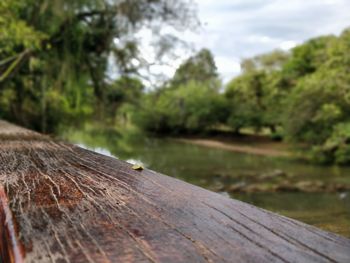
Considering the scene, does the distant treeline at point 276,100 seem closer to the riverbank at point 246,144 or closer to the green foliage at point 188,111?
the green foliage at point 188,111

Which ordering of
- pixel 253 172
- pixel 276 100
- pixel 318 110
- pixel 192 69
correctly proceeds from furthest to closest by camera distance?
pixel 276 100 < pixel 318 110 < pixel 192 69 < pixel 253 172

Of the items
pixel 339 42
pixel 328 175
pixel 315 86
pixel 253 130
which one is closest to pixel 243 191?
pixel 328 175

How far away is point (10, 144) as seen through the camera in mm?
2086

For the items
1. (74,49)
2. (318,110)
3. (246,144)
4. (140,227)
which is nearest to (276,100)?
(246,144)

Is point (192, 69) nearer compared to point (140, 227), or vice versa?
point (140, 227)

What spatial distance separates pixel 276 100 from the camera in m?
28.5

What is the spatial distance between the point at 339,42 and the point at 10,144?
2249 centimetres

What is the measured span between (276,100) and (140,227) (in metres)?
28.9

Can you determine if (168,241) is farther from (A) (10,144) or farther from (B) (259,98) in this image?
(B) (259,98)

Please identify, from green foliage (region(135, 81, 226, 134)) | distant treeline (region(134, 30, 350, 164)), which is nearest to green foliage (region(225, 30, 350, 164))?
distant treeline (region(134, 30, 350, 164))

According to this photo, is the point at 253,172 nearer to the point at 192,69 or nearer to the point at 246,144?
the point at 192,69

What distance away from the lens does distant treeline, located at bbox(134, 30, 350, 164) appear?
17.0 meters

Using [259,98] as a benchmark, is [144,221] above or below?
below

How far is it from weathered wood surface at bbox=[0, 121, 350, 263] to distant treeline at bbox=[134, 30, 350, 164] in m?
13.5
